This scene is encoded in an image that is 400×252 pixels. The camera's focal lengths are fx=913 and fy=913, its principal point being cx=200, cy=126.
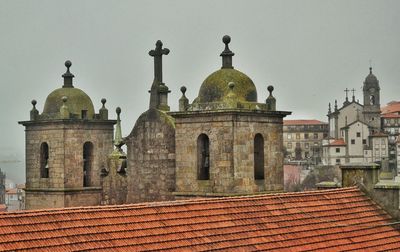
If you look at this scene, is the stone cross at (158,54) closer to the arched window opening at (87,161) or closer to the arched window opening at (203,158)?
the arched window opening at (203,158)

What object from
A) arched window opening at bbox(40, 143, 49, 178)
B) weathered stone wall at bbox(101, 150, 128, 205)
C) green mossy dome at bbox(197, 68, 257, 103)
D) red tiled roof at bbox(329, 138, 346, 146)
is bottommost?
weathered stone wall at bbox(101, 150, 128, 205)

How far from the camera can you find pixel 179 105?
869 inches

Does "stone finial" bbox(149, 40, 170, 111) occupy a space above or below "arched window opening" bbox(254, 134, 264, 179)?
above

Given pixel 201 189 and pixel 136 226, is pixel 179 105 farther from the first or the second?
pixel 136 226

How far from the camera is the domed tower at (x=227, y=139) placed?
2133 cm

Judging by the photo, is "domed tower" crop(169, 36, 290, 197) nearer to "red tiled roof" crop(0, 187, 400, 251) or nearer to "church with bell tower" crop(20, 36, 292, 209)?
"church with bell tower" crop(20, 36, 292, 209)

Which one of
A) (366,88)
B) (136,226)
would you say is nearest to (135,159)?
(136,226)

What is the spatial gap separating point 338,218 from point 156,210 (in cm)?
420

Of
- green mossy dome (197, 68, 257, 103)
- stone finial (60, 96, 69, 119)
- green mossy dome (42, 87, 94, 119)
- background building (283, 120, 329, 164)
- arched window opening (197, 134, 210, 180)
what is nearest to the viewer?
green mossy dome (197, 68, 257, 103)

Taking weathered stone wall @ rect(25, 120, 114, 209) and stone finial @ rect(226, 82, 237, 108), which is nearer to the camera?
Result: stone finial @ rect(226, 82, 237, 108)

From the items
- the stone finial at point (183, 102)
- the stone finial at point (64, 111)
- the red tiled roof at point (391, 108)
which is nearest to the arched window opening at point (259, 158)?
the stone finial at point (183, 102)

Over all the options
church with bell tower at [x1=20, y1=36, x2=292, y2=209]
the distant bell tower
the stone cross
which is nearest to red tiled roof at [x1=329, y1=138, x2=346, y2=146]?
the distant bell tower

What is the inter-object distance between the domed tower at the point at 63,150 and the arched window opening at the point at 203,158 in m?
9.05

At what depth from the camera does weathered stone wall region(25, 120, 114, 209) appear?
30391 mm
